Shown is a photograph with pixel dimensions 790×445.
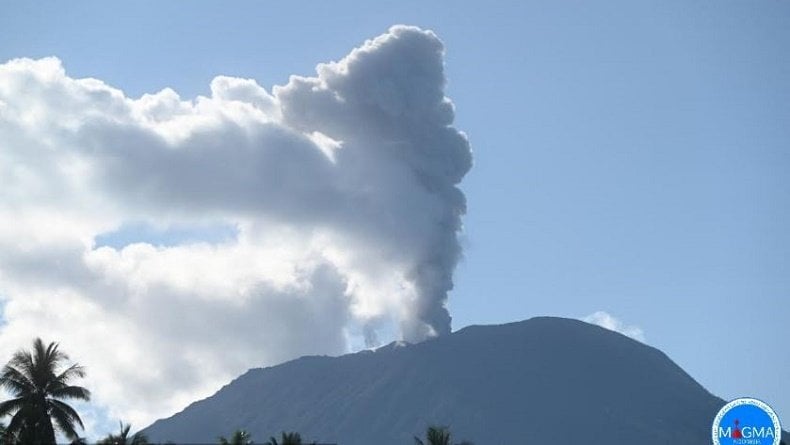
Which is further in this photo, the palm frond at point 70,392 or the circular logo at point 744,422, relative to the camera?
the palm frond at point 70,392

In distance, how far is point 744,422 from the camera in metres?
62.6

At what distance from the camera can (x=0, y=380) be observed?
71.2m

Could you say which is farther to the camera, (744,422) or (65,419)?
(65,419)

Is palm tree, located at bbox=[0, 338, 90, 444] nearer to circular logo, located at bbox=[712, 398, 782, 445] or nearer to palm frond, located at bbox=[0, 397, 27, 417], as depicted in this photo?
palm frond, located at bbox=[0, 397, 27, 417]

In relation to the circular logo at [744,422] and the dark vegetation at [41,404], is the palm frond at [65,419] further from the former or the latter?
the circular logo at [744,422]

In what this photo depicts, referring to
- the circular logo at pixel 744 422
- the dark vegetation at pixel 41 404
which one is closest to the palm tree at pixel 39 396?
the dark vegetation at pixel 41 404

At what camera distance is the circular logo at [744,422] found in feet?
203

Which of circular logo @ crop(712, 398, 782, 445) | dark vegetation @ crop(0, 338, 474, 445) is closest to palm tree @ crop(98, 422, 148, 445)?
dark vegetation @ crop(0, 338, 474, 445)

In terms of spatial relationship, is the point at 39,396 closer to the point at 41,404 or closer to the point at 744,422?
the point at 41,404

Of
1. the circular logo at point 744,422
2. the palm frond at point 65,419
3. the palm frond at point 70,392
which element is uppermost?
the palm frond at point 70,392

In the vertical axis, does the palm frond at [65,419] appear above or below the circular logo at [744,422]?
above

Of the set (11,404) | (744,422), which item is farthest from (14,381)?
(744,422)

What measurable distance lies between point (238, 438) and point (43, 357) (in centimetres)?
1338

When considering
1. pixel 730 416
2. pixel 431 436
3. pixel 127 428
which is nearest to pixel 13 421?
pixel 127 428
